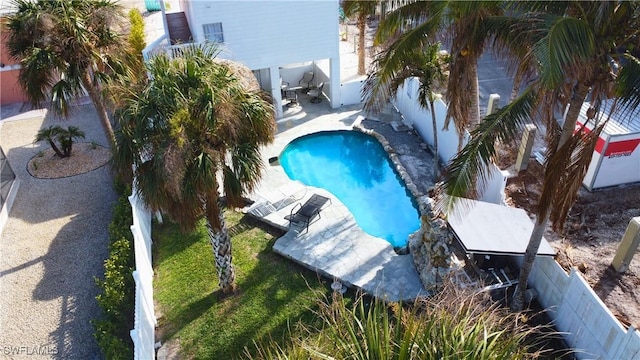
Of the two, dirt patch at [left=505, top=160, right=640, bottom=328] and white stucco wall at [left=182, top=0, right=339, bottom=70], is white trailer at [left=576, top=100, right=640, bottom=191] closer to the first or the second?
dirt patch at [left=505, top=160, right=640, bottom=328]

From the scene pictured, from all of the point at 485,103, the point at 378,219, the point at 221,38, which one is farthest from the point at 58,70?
the point at 485,103

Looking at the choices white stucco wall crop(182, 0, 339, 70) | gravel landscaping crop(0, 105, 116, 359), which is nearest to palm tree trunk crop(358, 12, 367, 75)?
white stucco wall crop(182, 0, 339, 70)

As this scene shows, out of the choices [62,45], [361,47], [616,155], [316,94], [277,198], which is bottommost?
[277,198]

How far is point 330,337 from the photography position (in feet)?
22.2

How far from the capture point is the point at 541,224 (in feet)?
32.1

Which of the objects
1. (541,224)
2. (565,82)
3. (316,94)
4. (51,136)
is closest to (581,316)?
(541,224)

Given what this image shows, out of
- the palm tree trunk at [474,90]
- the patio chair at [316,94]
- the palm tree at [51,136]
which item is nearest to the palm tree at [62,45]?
the palm tree at [51,136]

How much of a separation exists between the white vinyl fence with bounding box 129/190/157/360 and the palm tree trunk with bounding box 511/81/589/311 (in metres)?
8.53

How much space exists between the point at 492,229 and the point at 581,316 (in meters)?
2.82

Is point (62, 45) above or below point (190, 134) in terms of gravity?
above

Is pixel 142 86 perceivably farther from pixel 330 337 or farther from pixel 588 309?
pixel 588 309

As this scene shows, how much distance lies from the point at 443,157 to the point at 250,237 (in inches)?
321

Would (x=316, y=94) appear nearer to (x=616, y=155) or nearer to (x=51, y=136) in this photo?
(x=51, y=136)

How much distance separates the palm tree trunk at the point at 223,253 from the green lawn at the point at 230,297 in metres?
0.40
